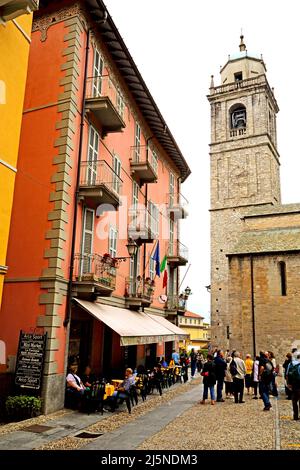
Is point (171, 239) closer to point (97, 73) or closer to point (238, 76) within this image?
point (97, 73)

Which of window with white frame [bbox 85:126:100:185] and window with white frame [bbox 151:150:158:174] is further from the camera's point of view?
window with white frame [bbox 151:150:158:174]

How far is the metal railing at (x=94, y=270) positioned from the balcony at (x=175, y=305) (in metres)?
8.86

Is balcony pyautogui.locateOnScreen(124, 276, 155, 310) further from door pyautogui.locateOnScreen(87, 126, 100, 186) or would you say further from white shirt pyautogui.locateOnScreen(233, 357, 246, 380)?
door pyautogui.locateOnScreen(87, 126, 100, 186)

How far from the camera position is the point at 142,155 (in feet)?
64.9

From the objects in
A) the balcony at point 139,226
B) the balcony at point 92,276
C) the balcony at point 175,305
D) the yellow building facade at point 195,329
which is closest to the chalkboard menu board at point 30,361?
the balcony at point 92,276

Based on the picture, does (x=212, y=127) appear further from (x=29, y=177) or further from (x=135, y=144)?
Answer: (x=29, y=177)

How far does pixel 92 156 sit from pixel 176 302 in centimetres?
1236

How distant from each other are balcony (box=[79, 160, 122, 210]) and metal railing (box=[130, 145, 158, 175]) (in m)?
3.73

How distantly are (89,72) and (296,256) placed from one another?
17.9 m

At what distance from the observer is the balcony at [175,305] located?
884 inches

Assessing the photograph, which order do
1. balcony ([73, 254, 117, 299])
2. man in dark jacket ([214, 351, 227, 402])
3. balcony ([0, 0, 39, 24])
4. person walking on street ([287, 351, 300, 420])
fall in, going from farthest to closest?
man in dark jacket ([214, 351, 227, 402])
balcony ([73, 254, 117, 299])
person walking on street ([287, 351, 300, 420])
balcony ([0, 0, 39, 24])

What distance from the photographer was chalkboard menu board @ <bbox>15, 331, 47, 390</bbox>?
34.8 ft

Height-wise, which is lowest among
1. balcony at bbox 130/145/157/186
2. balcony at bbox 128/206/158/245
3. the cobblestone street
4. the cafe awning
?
the cobblestone street

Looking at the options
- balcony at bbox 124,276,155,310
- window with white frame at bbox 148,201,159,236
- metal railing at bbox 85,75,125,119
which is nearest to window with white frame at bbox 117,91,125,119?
metal railing at bbox 85,75,125,119
